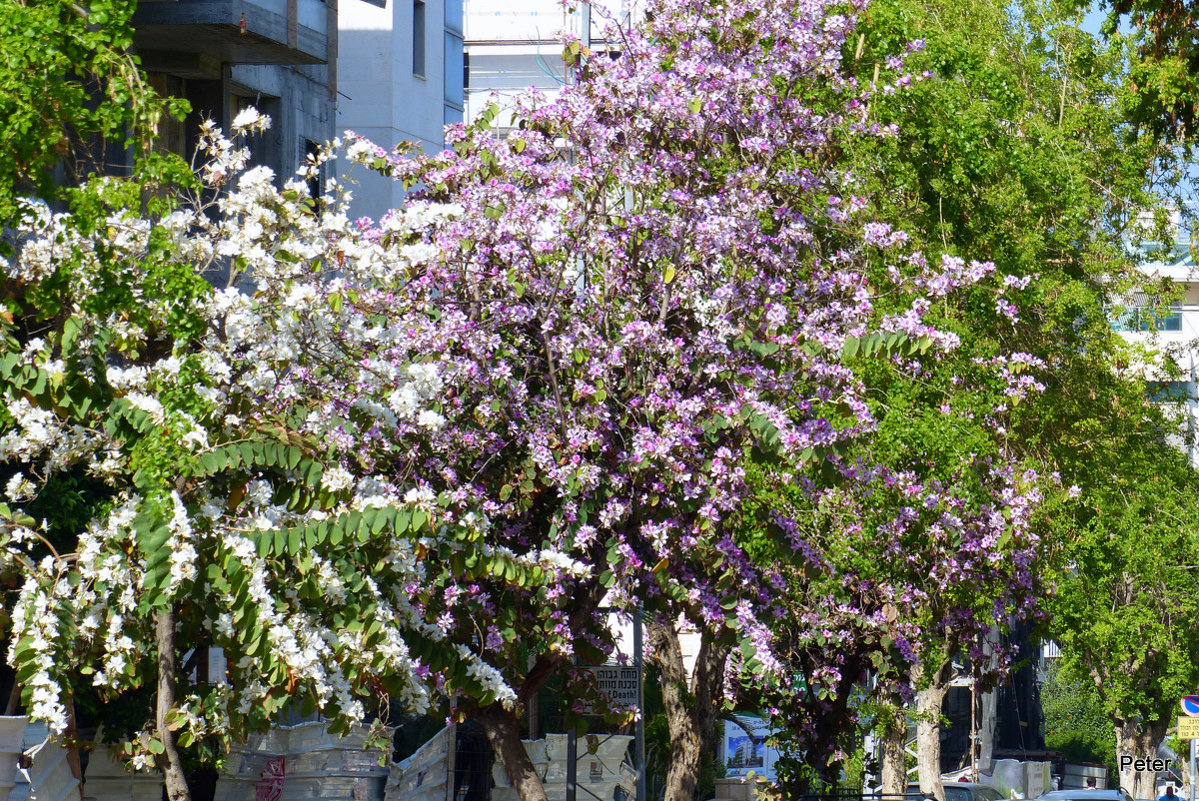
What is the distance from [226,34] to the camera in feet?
68.3

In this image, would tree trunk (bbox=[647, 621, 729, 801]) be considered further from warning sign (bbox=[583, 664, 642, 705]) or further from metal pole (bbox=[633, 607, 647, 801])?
warning sign (bbox=[583, 664, 642, 705])

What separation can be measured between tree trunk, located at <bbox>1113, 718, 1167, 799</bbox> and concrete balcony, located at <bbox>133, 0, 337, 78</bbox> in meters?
31.6

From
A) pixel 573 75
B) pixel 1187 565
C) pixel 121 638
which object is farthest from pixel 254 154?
pixel 1187 565

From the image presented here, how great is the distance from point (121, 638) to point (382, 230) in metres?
4.85

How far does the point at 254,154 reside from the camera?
24406mm

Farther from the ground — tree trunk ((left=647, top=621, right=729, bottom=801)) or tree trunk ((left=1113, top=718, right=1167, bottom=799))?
tree trunk ((left=647, top=621, right=729, bottom=801))

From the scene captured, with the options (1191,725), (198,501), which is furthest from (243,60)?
(1191,725)

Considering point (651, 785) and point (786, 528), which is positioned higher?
point (786, 528)

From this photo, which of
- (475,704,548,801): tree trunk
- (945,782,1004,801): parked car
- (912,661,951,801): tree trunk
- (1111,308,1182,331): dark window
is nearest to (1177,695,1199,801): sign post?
(912,661,951,801): tree trunk

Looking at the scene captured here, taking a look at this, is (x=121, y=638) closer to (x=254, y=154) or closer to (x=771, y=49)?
(x=771, y=49)

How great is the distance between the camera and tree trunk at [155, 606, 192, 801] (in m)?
9.23

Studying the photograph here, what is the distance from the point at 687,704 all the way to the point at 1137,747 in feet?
A: 97.1

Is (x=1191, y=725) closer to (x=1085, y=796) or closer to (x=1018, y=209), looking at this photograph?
(x=1085, y=796)

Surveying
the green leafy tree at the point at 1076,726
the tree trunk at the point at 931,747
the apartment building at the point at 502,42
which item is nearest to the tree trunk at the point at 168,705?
the tree trunk at the point at 931,747
